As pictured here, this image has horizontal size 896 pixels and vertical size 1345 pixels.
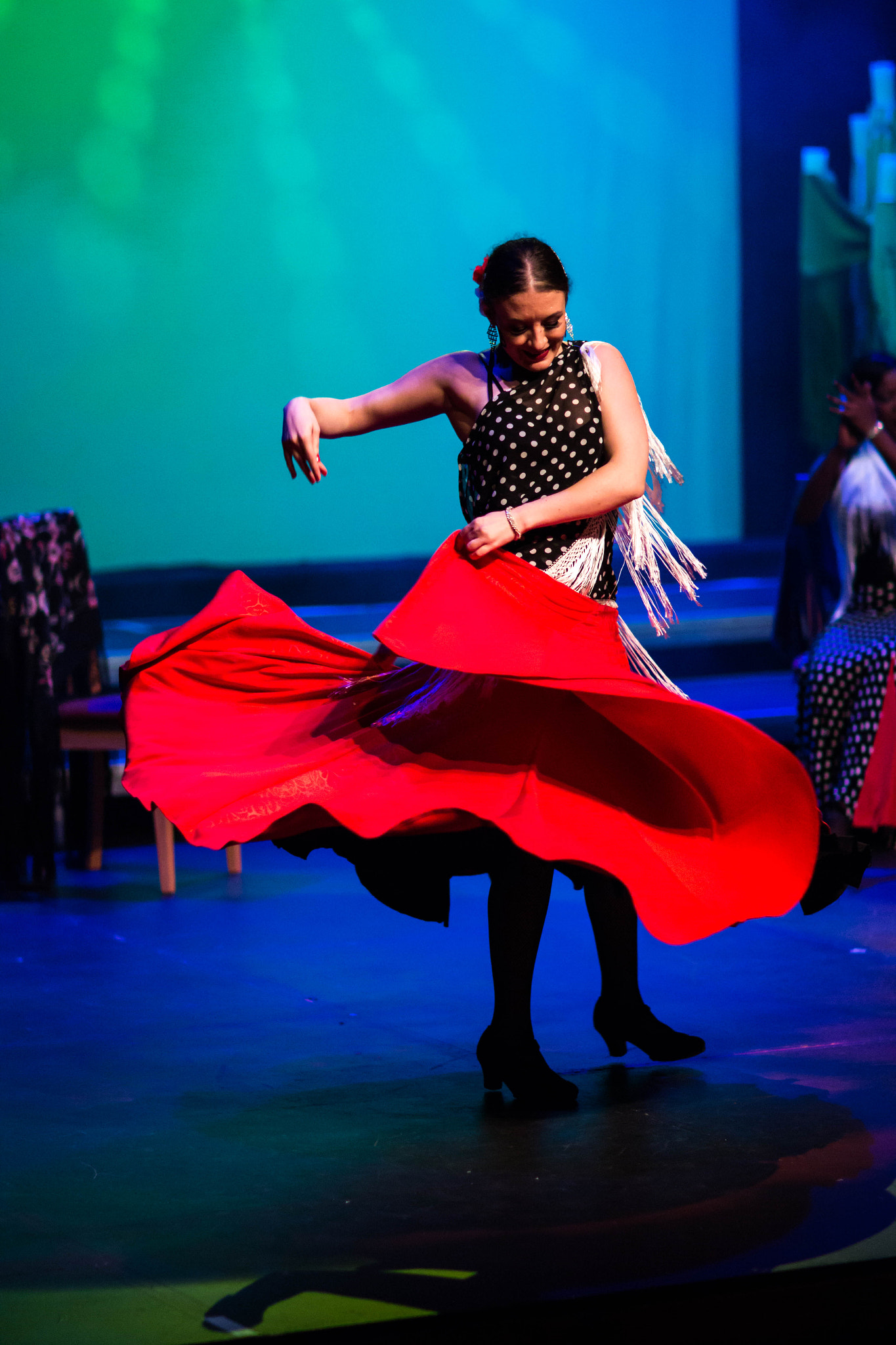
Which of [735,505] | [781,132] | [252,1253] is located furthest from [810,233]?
[252,1253]

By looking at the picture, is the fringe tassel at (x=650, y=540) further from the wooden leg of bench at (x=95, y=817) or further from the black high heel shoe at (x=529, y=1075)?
the wooden leg of bench at (x=95, y=817)

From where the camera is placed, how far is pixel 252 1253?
2.00 metres

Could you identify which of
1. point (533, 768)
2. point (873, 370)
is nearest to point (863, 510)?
point (873, 370)

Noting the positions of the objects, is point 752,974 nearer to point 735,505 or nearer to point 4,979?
point 4,979

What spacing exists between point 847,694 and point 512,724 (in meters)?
2.43

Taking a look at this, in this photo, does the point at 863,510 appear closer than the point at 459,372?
No

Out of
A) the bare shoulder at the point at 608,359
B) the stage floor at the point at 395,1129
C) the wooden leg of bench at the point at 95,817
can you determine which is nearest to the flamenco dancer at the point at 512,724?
the bare shoulder at the point at 608,359

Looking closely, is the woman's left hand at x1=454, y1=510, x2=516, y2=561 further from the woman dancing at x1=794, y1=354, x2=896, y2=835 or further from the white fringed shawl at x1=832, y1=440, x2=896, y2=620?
the white fringed shawl at x1=832, y1=440, x2=896, y2=620

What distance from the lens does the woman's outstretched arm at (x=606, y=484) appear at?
241cm

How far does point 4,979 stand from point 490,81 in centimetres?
408

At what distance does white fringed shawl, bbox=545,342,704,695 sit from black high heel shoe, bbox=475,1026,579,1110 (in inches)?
23.1

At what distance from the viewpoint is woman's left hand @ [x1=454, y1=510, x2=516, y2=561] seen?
2.39m

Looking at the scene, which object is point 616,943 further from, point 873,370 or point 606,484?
point 873,370

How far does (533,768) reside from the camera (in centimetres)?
237
